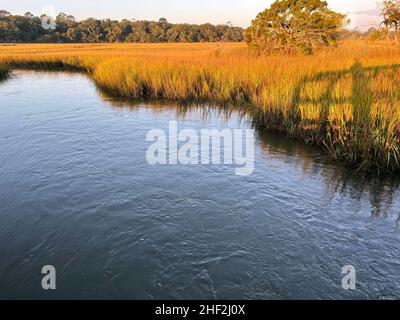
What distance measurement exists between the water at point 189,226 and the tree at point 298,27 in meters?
10.9

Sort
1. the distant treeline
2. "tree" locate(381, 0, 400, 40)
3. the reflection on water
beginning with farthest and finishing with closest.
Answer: the distant treeline, "tree" locate(381, 0, 400, 40), the reflection on water

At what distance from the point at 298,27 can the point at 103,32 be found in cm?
5983

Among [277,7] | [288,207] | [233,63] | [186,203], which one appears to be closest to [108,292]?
[186,203]

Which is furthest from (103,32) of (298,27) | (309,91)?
(309,91)

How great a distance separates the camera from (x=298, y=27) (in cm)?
1733

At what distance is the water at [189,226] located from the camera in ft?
11.8

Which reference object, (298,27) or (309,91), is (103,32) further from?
(309,91)

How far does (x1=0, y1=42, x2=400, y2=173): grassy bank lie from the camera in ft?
21.1

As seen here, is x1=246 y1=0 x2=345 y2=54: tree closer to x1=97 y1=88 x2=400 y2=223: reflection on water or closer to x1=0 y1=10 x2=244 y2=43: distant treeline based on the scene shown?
x1=97 y1=88 x2=400 y2=223: reflection on water

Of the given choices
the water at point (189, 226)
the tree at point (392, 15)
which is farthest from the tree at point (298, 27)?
the water at point (189, 226)

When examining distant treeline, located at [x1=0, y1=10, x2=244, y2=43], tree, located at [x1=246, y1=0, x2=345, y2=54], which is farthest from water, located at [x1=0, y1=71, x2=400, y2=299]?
distant treeline, located at [x1=0, y1=10, x2=244, y2=43]

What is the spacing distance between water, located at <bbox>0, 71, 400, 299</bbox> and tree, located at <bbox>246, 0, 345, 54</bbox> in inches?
429

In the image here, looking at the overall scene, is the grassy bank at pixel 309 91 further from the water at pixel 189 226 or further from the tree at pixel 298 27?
the tree at pixel 298 27
